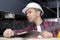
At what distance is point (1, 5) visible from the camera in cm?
141

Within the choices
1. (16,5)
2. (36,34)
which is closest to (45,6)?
(16,5)

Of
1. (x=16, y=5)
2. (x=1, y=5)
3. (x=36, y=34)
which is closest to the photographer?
(x=36, y=34)

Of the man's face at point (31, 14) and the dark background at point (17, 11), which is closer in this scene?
the man's face at point (31, 14)

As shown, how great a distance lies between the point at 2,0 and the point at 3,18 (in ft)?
1.40

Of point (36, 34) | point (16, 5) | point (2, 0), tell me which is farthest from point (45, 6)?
point (36, 34)

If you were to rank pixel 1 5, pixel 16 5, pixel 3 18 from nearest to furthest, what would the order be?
1. pixel 1 5
2. pixel 16 5
3. pixel 3 18

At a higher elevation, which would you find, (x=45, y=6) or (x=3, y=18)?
(x=45, y=6)

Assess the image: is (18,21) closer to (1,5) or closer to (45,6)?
(45,6)

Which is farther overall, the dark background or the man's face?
the dark background

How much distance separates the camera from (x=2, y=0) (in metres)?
1.42

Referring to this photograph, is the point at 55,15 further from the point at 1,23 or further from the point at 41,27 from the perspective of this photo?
the point at 41,27

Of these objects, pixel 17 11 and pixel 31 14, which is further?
pixel 17 11

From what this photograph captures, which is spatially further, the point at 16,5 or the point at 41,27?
the point at 16,5

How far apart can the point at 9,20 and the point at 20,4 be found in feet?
1.15
